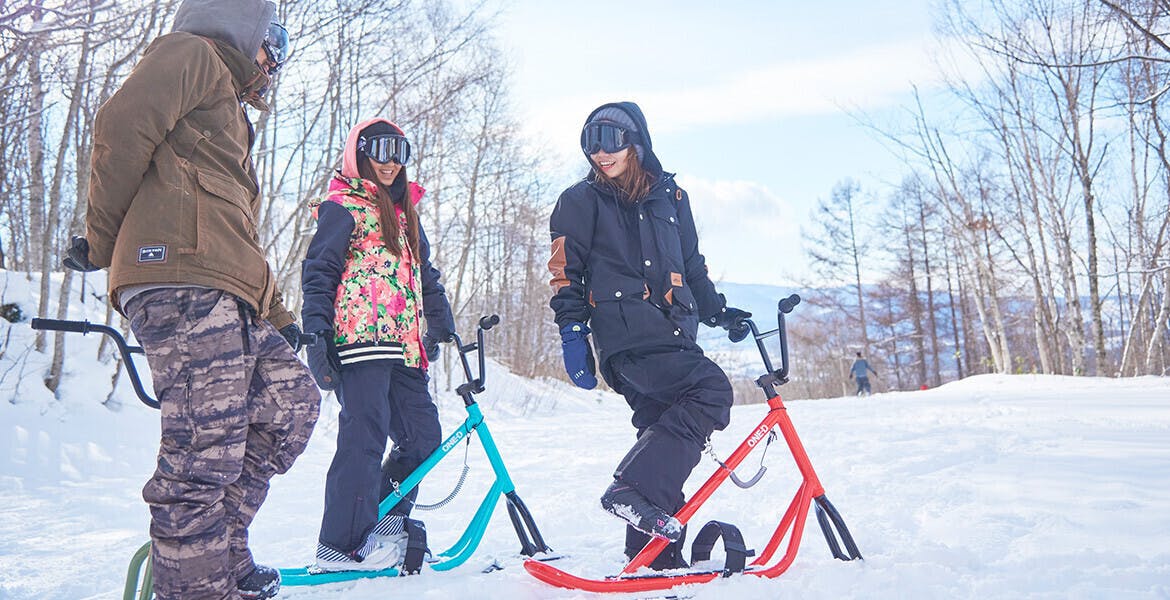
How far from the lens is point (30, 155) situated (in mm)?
9836

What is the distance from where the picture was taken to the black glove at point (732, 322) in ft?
9.37

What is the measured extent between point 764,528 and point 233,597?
94.2 inches

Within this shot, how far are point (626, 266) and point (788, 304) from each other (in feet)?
2.07

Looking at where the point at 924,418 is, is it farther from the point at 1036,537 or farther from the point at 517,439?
the point at 1036,537

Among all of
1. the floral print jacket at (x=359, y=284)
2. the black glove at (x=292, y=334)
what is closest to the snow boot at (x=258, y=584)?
the black glove at (x=292, y=334)

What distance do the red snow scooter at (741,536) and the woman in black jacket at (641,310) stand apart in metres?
0.12

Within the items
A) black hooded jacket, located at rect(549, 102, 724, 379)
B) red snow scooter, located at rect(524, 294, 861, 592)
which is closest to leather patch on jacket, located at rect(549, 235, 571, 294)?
black hooded jacket, located at rect(549, 102, 724, 379)

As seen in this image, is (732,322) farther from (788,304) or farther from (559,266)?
(559,266)

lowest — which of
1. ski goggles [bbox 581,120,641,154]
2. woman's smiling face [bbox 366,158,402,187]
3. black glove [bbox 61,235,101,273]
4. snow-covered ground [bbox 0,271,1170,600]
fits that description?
snow-covered ground [bbox 0,271,1170,600]

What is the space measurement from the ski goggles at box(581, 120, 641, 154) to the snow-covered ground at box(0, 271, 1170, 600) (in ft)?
5.12

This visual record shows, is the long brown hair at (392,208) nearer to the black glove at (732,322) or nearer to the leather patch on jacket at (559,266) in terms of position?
the leather patch on jacket at (559,266)

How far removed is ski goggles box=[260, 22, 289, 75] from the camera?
2.44 meters

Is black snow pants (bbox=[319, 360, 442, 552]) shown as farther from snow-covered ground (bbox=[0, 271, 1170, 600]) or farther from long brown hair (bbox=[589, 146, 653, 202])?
long brown hair (bbox=[589, 146, 653, 202])

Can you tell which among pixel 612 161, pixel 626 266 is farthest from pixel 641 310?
pixel 612 161
